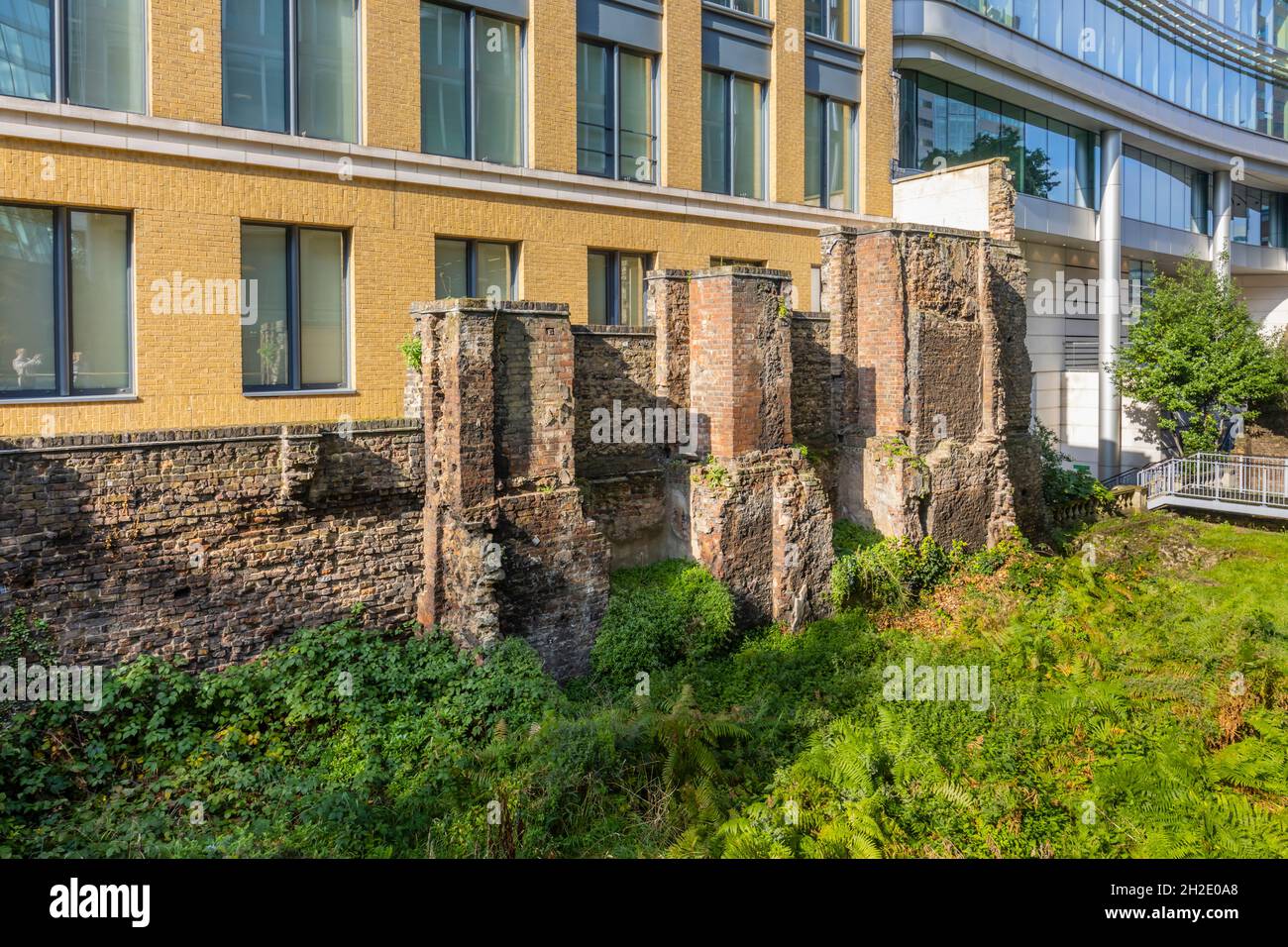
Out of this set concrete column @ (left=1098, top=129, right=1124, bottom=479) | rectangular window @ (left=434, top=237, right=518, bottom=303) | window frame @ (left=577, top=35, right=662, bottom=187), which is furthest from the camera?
concrete column @ (left=1098, top=129, right=1124, bottom=479)

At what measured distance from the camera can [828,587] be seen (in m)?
14.9

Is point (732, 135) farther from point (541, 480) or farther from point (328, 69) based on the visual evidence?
point (541, 480)

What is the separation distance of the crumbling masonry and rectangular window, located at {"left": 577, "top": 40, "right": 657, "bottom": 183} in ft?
15.3

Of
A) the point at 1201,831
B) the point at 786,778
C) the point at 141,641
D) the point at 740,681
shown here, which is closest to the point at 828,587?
the point at 740,681

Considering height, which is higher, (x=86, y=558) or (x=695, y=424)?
(x=695, y=424)

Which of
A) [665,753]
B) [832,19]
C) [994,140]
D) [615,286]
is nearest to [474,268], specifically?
[615,286]

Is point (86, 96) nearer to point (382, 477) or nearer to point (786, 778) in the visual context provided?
point (382, 477)

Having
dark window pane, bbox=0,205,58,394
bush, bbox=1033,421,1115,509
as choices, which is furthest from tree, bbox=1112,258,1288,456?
dark window pane, bbox=0,205,58,394

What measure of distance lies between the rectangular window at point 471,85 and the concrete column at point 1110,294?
67.3 ft

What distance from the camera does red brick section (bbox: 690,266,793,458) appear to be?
14031 millimetres

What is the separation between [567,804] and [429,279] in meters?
9.97

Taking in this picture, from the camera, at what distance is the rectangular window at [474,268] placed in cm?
1703

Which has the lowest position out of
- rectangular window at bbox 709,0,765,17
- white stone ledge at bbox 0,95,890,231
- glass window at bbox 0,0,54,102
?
white stone ledge at bbox 0,95,890,231

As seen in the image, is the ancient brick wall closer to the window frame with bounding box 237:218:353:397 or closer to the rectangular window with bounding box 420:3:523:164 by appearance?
the window frame with bounding box 237:218:353:397
